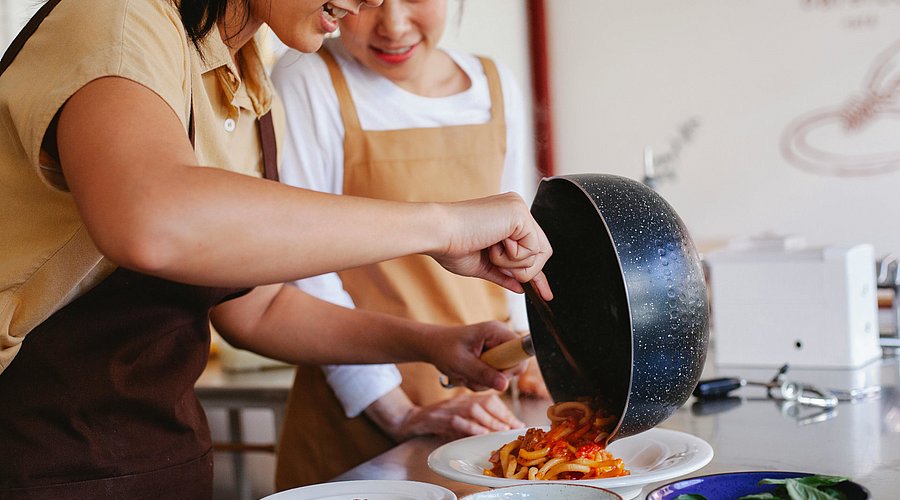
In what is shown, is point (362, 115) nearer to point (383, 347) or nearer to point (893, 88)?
point (383, 347)

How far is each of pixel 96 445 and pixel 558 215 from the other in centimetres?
60

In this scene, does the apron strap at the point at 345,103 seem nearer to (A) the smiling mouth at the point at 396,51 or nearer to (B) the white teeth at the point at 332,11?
(A) the smiling mouth at the point at 396,51

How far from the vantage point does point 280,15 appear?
3.54 ft

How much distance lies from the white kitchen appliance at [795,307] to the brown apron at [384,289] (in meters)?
0.56

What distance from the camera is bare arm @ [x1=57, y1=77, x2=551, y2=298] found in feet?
2.57

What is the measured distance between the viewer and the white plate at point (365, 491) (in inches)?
39.1

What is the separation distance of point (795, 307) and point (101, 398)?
53.7 inches

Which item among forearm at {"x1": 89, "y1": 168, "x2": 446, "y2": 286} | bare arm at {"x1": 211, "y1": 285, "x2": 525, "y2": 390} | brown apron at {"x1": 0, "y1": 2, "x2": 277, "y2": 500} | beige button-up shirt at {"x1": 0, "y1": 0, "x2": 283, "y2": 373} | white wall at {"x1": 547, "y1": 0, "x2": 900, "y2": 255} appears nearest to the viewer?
forearm at {"x1": 89, "y1": 168, "x2": 446, "y2": 286}

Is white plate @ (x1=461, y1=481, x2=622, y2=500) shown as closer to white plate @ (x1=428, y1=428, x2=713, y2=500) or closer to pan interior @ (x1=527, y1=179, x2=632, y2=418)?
white plate @ (x1=428, y1=428, x2=713, y2=500)

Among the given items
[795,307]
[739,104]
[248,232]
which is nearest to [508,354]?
[248,232]

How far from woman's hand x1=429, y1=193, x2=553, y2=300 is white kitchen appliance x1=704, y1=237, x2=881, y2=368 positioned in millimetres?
973

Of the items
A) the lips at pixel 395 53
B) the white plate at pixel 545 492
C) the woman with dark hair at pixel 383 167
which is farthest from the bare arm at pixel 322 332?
the white plate at pixel 545 492

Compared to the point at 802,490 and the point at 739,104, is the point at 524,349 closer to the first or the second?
the point at 802,490

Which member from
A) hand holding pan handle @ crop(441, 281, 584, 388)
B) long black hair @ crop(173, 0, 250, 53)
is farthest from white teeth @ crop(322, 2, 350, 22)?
hand holding pan handle @ crop(441, 281, 584, 388)
